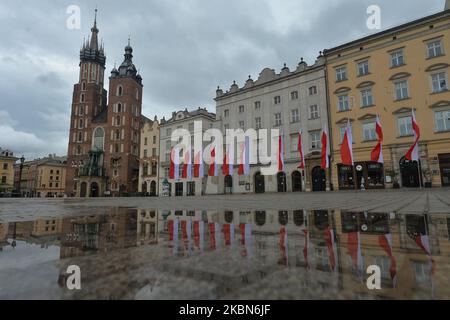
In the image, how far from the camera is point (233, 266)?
67.4 inches

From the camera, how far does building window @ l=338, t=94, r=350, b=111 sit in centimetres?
2744

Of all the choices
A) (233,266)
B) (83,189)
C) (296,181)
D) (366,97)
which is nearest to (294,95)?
(366,97)

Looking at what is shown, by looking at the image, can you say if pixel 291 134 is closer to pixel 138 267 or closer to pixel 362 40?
pixel 362 40

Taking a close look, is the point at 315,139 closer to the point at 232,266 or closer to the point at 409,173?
the point at 409,173

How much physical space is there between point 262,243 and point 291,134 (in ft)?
97.3

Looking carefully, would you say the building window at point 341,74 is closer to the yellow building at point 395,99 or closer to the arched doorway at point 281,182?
the yellow building at point 395,99

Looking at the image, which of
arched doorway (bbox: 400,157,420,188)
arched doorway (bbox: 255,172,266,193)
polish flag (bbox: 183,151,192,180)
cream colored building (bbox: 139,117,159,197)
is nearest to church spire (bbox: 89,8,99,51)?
cream colored building (bbox: 139,117,159,197)

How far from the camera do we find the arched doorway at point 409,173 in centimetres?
2303

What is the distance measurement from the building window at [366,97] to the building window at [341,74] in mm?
2619

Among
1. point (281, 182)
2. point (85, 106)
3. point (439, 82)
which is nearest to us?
point (439, 82)

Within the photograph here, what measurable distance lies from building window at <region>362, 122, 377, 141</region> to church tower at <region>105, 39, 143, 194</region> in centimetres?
4215

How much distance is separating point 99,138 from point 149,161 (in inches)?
709
